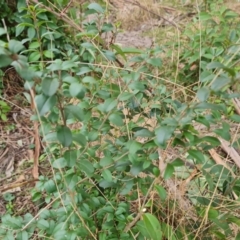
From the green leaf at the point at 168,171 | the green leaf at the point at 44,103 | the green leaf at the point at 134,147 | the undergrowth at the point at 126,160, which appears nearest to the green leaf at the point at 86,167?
the undergrowth at the point at 126,160

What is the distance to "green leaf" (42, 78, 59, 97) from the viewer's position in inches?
Answer: 36.2

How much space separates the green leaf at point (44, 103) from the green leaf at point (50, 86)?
5 cm

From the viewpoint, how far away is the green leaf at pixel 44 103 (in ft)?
3.16

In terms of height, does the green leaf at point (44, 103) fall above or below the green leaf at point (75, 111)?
above

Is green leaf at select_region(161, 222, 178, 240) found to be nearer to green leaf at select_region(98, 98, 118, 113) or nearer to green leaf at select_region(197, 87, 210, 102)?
green leaf at select_region(98, 98, 118, 113)

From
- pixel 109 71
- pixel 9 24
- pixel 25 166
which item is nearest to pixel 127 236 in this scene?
Result: pixel 109 71

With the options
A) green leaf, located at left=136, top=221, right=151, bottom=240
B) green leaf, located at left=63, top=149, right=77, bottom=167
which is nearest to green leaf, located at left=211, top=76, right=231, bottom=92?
green leaf, located at left=63, top=149, right=77, bottom=167

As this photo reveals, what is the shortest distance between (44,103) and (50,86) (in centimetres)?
6

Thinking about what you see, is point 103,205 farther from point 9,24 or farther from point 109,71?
point 9,24

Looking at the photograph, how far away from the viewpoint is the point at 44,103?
0.97m

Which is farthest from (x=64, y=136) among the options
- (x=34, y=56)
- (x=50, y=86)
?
(x=34, y=56)

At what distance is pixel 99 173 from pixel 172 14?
3.17 m

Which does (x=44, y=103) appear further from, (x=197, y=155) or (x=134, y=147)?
(x=197, y=155)

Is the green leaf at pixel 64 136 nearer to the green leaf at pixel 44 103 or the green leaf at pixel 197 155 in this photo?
the green leaf at pixel 44 103
